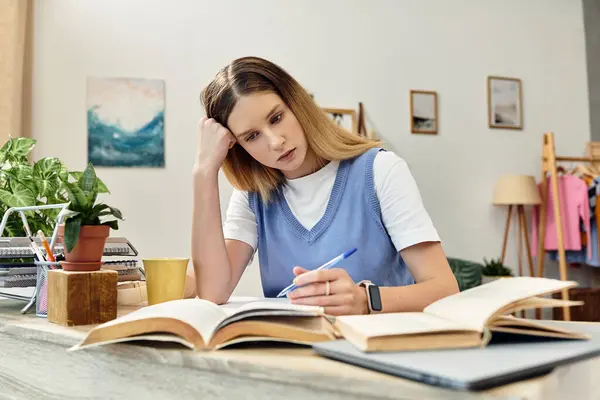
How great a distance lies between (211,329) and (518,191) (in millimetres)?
3850

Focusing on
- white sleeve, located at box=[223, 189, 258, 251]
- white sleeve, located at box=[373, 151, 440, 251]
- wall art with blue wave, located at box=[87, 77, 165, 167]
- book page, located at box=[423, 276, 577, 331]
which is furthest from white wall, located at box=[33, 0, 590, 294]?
book page, located at box=[423, 276, 577, 331]

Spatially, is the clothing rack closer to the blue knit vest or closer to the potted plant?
the potted plant

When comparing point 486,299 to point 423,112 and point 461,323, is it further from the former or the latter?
point 423,112

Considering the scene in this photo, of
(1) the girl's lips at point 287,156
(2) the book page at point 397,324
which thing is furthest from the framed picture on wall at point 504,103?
(2) the book page at point 397,324

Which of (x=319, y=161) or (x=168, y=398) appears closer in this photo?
(x=168, y=398)

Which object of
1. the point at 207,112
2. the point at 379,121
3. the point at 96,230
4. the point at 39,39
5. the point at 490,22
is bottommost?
the point at 96,230

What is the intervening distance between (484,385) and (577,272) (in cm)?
466

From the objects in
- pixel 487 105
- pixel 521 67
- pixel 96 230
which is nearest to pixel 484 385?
pixel 96 230

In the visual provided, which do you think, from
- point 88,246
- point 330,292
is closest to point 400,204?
point 330,292

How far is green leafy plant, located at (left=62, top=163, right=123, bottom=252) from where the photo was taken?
0.85 m

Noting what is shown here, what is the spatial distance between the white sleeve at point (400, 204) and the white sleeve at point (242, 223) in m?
0.38

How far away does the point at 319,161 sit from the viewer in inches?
57.8

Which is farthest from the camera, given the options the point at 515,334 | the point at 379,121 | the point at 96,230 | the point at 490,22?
the point at 490,22

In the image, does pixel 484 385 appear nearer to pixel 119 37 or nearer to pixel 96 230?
pixel 96 230
